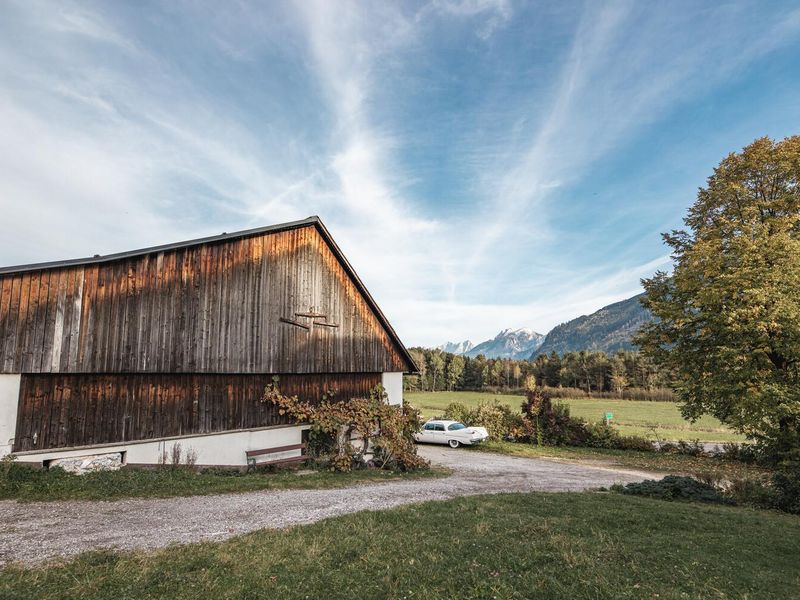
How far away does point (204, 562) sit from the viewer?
6879 mm

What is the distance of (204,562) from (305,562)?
1608 mm

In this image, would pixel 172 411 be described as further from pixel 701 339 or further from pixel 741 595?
pixel 701 339

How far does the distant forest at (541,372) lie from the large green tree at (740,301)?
2709 inches

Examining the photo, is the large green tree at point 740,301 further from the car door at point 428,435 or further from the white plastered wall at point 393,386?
the car door at point 428,435

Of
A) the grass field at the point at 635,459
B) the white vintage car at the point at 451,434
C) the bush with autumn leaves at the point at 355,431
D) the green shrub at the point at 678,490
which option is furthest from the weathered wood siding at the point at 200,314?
the grass field at the point at 635,459

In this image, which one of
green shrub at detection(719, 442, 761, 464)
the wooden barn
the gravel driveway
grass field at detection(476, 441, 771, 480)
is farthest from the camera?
green shrub at detection(719, 442, 761, 464)

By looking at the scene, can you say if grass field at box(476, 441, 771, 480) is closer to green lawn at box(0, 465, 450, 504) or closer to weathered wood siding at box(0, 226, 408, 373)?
weathered wood siding at box(0, 226, 408, 373)

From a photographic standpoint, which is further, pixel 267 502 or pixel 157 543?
pixel 267 502

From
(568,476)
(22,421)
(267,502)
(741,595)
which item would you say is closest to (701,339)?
(568,476)

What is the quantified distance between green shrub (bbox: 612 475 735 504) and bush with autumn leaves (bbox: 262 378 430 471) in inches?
318

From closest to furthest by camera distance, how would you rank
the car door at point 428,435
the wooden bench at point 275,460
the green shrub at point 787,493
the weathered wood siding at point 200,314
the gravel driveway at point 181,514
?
the gravel driveway at point 181,514
the weathered wood siding at point 200,314
the green shrub at point 787,493
the wooden bench at point 275,460
the car door at point 428,435

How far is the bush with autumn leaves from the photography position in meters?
17.3

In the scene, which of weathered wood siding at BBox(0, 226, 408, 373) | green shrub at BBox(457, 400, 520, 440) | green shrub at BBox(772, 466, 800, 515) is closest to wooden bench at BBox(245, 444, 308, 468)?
weathered wood siding at BBox(0, 226, 408, 373)

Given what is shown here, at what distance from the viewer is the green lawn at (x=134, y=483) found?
10.5 meters
